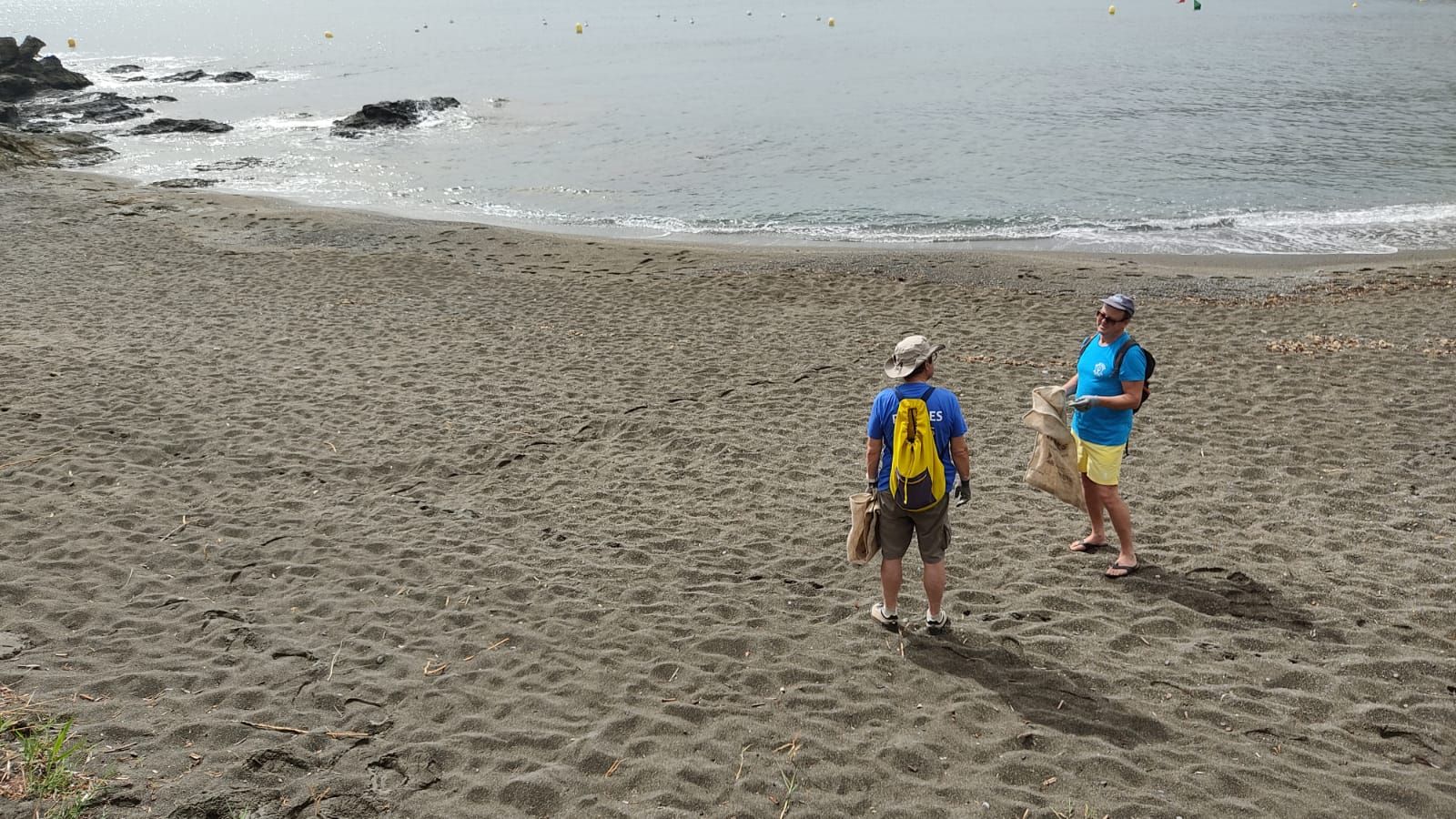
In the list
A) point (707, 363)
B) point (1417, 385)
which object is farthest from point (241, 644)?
point (1417, 385)

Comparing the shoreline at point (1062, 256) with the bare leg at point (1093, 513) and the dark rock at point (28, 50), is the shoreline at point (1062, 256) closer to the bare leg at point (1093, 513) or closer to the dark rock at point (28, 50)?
the bare leg at point (1093, 513)

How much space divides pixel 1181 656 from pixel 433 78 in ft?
161

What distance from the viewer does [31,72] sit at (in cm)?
3897

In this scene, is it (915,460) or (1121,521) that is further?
(1121,521)

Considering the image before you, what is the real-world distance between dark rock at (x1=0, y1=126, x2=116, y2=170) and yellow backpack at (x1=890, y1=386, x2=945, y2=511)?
24.6m

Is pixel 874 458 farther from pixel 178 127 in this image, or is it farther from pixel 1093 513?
pixel 178 127

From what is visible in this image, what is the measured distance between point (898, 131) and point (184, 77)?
35291mm

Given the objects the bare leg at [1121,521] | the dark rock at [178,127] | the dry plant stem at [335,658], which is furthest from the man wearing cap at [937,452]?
the dark rock at [178,127]

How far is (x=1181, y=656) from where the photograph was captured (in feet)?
17.0

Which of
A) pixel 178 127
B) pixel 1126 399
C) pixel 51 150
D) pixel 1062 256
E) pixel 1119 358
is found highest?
pixel 178 127

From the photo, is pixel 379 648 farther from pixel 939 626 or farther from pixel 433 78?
pixel 433 78

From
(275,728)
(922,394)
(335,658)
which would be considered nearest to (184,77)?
(335,658)

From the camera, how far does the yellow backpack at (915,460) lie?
4.84 m

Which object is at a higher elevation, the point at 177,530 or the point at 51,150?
the point at 51,150
